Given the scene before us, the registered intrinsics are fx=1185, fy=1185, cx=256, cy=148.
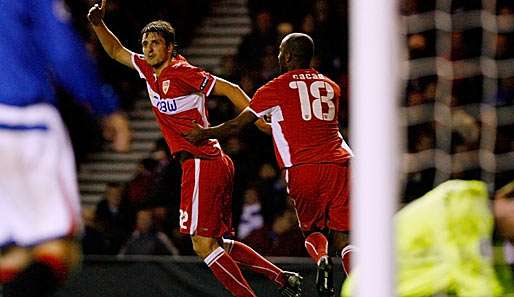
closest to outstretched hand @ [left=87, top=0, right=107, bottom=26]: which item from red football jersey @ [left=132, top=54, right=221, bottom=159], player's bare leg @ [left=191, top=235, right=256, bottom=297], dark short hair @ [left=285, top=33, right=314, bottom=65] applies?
red football jersey @ [left=132, top=54, right=221, bottom=159]

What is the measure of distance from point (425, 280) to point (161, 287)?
3.81m

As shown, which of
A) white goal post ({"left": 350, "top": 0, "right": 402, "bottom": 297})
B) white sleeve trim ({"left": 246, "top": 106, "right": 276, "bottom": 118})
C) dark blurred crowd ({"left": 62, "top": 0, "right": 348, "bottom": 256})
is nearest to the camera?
white goal post ({"left": 350, "top": 0, "right": 402, "bottom": 297})

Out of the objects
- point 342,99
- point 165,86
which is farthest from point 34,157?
point 342,99

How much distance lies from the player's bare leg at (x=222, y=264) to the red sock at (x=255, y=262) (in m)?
0.23

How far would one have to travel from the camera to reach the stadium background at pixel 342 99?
6.48 m

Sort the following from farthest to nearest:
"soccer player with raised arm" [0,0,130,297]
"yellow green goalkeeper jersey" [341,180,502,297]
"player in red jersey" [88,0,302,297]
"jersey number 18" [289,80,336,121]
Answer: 1. "player in red jersey" [88,0,302,297]
2. "jersey number 18" [289,80,336,121]
3. "soccer player with raised arm" [0,0,130,297]
4. "yellow green goalkeeper jersey" [341,180,502,297]

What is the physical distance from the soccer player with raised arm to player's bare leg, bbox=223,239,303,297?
2525mm

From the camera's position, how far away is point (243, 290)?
21.1ft

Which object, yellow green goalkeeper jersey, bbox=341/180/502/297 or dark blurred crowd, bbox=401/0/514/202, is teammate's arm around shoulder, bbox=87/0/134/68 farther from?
yellow green goalkeeper jersey, bbox=341/180/502/297

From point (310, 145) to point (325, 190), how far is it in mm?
254

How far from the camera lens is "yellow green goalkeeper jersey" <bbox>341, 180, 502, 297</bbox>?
3.89 metres

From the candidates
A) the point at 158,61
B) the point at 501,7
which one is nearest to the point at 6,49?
the point at 158,61

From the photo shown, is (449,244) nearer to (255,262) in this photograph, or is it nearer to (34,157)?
(34,157)

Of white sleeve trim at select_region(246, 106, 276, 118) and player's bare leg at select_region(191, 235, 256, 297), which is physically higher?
white sleeve trim at select_region(246, 106, 276, 118)
